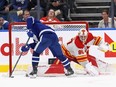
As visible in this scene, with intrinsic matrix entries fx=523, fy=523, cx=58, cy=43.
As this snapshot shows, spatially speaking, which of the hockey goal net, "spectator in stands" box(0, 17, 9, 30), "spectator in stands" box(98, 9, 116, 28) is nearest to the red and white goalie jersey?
the hockey goal net

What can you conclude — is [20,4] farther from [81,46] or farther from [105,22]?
[81,46]

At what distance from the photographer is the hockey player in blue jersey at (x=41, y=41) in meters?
7.57

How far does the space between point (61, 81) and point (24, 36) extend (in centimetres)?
202

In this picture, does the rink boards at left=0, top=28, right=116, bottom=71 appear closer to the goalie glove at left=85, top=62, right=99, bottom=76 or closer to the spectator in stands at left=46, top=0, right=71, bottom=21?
the goalie glove at left=85, top=62, right=99, bottom=76

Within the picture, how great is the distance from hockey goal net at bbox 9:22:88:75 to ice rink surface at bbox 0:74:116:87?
85cm

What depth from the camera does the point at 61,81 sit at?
23.7 feet

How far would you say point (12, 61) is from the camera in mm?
8750

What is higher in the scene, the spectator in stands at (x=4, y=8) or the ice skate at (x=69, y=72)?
the spectator in stands at (x=4, y=8)

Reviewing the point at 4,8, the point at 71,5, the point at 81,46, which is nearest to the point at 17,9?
the point at 4,8

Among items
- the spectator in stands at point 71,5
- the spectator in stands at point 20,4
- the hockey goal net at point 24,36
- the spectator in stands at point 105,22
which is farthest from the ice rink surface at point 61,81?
the spectator in stands at point 71,5

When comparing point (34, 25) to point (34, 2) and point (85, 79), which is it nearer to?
point (85, 79)

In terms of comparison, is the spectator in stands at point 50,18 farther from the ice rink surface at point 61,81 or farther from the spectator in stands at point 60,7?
the ice rink surface at point 61,81

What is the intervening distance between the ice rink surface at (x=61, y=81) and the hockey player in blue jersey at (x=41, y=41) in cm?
22

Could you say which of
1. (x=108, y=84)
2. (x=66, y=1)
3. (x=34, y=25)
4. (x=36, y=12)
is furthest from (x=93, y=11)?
(x=108, y=84)
